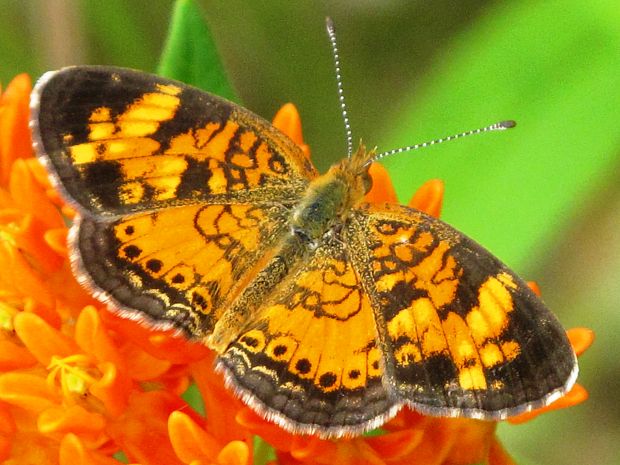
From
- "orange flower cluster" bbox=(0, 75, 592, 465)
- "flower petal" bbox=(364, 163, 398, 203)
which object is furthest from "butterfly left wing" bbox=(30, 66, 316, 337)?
"flower petal" bbox=(364, 163, 398, 203)

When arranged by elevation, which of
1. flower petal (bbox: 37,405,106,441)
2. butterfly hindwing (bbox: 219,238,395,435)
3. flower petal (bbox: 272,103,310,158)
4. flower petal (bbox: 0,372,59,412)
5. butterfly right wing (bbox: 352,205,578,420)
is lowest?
flower petal (bbox: 37,405,106,441)

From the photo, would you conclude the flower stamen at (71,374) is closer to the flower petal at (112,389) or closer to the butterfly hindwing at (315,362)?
the flower petal at (112,389)

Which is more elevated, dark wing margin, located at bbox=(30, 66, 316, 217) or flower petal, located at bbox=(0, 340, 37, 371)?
dark wing margin, located at bbox=(30, 66, 316, 217)

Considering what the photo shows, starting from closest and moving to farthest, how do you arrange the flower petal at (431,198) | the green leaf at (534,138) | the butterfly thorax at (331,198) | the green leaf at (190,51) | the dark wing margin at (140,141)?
the dark wing margin at (140,141) < the butterfly thorax at (331,198) < the flower petal at (431,198) < the green leaf at (190,51) < the green leaf at (534,138)

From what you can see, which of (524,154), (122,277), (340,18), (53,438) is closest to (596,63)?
(524,154)

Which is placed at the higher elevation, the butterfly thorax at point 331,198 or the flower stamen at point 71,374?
the butterfly thorax at point 331,198

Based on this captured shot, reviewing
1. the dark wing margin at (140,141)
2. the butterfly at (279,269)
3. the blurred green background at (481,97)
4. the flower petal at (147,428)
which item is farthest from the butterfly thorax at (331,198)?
the blurred green background at (481,97)

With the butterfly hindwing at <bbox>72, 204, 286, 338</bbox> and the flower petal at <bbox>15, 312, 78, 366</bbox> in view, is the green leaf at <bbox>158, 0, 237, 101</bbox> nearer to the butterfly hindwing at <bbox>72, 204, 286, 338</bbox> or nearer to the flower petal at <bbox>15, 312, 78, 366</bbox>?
the butterfly hindwing at <bbox>72, 204, 286, 338</bbox>
